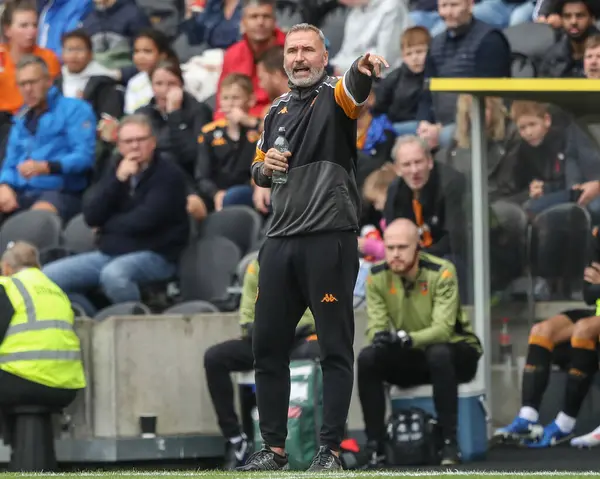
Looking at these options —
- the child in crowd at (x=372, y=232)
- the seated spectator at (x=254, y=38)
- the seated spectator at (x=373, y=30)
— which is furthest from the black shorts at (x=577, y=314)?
the seated spectator at (x=254, y=38)

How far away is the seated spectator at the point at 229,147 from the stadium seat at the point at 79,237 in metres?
Result: 0.94

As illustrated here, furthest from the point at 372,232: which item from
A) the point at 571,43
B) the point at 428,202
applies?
the point at 571,43

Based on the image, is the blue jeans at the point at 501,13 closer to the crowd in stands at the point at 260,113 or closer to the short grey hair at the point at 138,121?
the crowd in stands at the point at 260,113

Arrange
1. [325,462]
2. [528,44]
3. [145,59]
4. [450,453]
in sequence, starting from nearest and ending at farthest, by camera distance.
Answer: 1. [325,462]
2. [450,453]
3. [528,44]
4. [145,59]

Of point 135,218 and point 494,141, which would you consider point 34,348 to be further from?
point 494,141

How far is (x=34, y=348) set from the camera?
402 inches

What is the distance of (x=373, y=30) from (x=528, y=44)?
1.79 meters

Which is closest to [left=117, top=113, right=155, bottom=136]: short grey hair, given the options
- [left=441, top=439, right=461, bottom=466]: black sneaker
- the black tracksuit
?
[left=441, top=439, right=461, bottom=466]: black sneaker

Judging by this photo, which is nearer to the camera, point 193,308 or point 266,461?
point 266,461

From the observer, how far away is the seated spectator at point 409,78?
13188 millimetres

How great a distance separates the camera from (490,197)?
37.1 feet

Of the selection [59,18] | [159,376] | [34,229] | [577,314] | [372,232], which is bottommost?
[159,376]

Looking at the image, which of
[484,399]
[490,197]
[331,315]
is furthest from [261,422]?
[490,197]

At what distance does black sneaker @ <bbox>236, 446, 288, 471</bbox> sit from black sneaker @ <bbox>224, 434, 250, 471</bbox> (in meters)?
3.02
